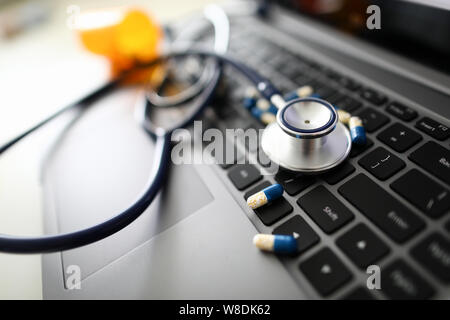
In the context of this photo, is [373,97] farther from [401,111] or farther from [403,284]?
[403,284]

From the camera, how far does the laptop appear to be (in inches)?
10.5

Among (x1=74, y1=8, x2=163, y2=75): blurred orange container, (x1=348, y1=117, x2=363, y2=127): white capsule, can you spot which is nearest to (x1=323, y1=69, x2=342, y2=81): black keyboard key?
(x1=348, y1=117, x2=363, y2=127): white capsule

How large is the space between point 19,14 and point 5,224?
2.60ft

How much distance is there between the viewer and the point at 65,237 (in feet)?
1.00

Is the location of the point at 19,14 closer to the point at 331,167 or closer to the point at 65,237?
the point at 65,237

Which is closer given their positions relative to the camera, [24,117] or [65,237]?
[65,237]

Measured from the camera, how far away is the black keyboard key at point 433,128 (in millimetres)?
328

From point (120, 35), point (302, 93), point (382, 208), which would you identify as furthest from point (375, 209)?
point (120, 35)

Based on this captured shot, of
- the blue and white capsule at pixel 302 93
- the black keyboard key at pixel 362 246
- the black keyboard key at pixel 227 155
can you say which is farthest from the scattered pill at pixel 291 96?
the black keyboard key at pixel 362 246

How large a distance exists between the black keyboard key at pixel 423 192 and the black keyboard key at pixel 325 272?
3.5 inches

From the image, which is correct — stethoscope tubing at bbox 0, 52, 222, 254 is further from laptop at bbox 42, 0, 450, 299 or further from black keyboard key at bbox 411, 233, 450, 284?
black keyboard key at bbox 411, 233, 450, 284

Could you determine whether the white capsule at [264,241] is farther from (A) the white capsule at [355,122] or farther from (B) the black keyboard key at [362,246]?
(A) the white capsule at [355,122]

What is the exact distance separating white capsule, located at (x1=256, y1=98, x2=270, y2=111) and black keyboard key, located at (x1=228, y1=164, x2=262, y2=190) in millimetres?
106
